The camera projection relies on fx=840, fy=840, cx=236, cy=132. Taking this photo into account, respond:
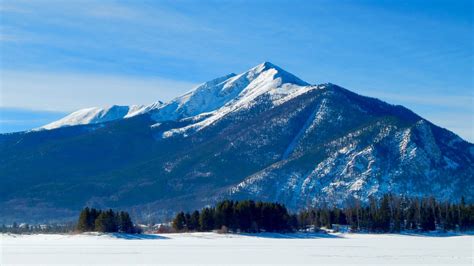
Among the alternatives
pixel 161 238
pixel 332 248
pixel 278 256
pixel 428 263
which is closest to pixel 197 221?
pixel 161 238

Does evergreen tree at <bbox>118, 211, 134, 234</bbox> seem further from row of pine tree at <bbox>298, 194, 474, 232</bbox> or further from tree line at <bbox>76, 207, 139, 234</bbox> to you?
row of pine tree at <bbox>298, 194, 474, 232</bbox>

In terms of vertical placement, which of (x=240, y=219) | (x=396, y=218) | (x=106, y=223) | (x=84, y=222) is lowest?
(x=106, y=223)

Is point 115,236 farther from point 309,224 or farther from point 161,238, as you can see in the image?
point 309,224

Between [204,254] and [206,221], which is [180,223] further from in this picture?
[204,254]

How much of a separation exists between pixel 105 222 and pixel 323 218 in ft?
190

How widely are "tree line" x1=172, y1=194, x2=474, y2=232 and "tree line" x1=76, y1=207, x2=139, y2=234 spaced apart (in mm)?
15653

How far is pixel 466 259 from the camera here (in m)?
93.9

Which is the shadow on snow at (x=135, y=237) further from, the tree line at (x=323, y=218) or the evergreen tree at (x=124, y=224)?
the tree line at (x=323, y=218)

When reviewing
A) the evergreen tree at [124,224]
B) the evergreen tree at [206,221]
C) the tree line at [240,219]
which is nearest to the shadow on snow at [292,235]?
the tree line at [240,219]

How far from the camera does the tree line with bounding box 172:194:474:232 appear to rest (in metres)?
157

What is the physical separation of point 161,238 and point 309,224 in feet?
172

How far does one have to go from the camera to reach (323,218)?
18238cm

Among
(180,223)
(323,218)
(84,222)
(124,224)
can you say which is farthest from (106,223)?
(323,218)

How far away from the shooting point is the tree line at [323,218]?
156625mm
